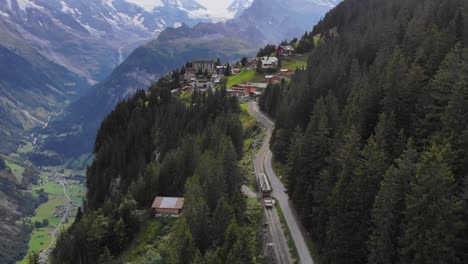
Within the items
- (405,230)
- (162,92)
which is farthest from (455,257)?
(162,92)

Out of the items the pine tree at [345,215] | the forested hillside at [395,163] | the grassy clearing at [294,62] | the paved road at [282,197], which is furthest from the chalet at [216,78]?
the pine tree at [345,215]

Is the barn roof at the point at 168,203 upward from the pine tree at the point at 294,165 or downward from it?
downward

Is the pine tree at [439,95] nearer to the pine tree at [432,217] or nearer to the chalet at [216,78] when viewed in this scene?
the pine tree at [432,217]

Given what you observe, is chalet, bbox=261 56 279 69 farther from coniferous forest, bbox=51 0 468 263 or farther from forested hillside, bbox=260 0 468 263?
forested hillside, bbox=260 0 468 263

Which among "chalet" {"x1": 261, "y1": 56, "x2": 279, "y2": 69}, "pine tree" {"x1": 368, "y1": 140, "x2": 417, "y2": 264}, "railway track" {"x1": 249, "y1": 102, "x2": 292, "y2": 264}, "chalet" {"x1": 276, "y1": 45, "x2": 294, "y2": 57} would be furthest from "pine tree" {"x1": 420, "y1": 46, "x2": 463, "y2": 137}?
"chalet" {"x1": 276, "y1": 45, "x2": 294, "y2": 57}

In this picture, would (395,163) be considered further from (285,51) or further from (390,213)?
(285,51)

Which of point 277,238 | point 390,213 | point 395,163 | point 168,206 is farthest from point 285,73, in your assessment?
point 390,213
